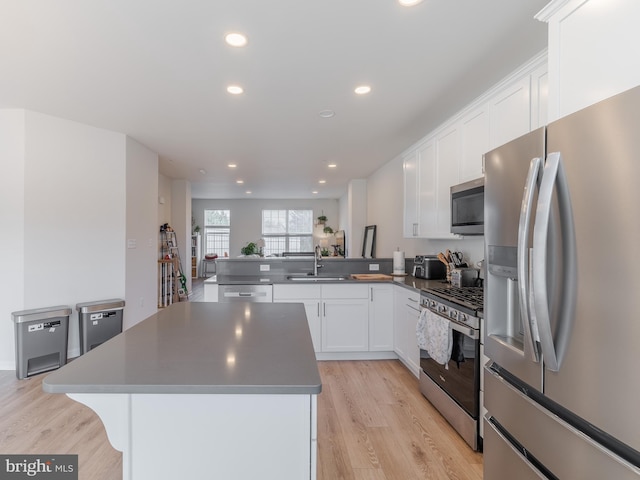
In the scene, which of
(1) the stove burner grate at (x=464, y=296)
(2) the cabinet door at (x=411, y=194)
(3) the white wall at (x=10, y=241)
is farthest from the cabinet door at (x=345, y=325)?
(3) the white wall at (x=10, y=241)

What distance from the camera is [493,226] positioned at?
58.7 inches

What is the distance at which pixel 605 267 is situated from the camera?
95cm

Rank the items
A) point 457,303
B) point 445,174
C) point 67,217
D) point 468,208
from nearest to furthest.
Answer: point 457,303
point 468,208
point 445,174
point 67,217

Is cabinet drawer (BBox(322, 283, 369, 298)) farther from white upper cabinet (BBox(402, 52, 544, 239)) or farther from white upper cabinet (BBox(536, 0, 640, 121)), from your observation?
white upper cabinet (BBox(536, 0, 640, 121))

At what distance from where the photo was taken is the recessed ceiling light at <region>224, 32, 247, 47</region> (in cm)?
213

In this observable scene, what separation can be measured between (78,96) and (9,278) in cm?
200

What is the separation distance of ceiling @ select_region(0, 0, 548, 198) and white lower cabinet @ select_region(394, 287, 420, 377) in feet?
5.98

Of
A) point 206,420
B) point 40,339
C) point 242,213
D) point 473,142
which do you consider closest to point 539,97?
point 473,142

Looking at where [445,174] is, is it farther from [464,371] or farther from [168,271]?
[168,271]

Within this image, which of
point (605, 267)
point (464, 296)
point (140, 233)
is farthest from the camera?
point (140, 233)

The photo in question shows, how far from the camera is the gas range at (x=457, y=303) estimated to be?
2109mm

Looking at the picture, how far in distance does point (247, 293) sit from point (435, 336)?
2.01 meters

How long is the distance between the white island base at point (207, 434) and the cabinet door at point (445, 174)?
7.79 feet

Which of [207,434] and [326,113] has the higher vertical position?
[326,113]
